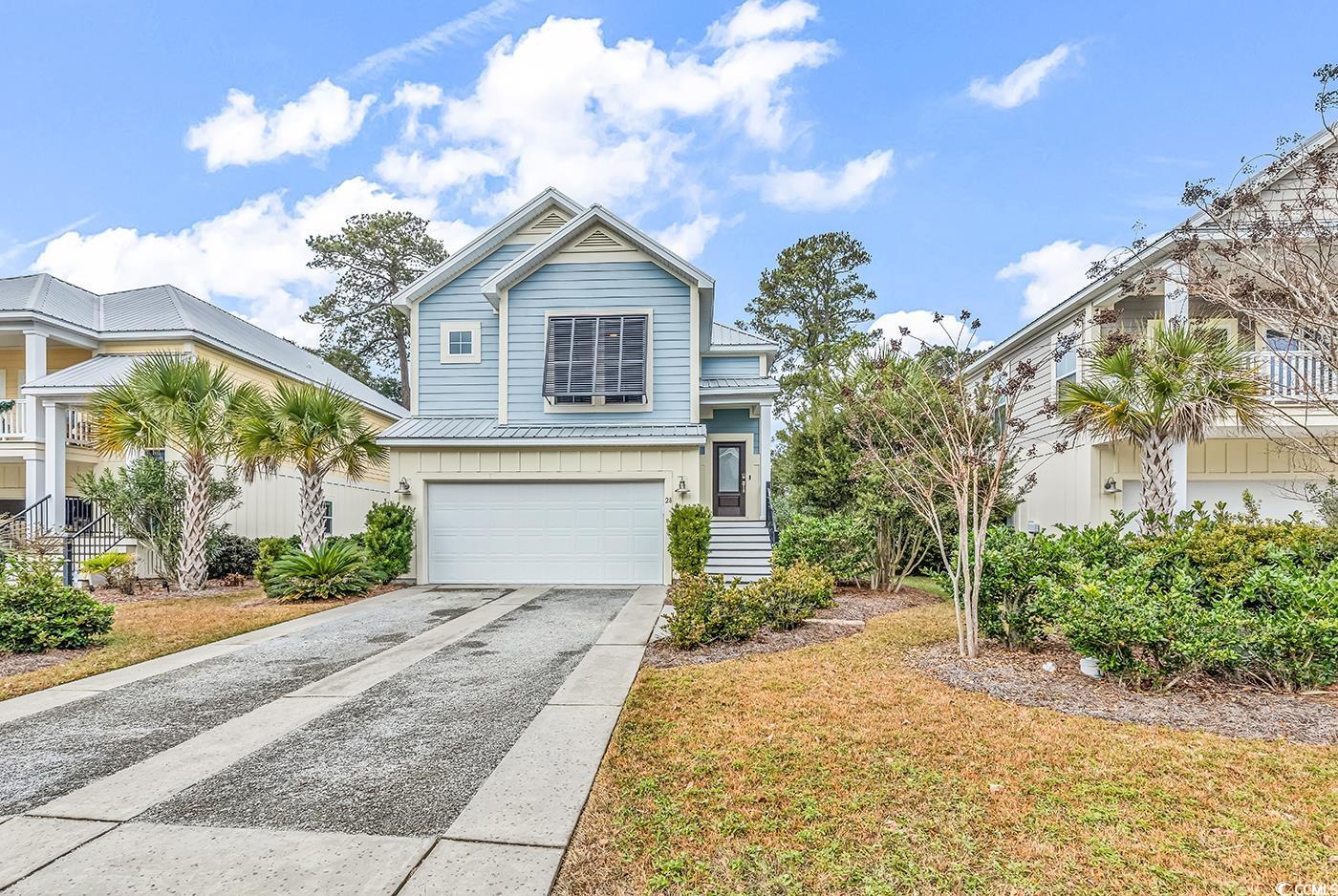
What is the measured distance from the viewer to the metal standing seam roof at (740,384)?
14930mm

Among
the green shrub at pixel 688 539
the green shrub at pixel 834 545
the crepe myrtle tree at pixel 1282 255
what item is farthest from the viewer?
the green shrub at pixel 688 539

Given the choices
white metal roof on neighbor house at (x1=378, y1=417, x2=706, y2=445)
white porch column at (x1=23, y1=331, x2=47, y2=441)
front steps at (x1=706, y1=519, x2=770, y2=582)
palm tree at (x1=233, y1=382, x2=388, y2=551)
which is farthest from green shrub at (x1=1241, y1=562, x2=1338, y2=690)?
white porch column at (x1=23, y1=331, x2=47, y2=441)

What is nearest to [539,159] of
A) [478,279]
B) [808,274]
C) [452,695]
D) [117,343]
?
[478,279]

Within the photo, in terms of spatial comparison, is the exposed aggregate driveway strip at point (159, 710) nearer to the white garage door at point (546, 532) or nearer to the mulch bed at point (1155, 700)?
the white garage door at point (546, 532)

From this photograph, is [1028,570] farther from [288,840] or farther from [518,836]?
[288,840]

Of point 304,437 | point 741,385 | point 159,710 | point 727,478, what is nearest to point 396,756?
point 159,710

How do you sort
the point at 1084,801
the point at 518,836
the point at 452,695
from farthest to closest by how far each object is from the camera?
the point at 452,695
the point at 1084,801
the point at 518,836

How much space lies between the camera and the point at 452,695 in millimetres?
5262

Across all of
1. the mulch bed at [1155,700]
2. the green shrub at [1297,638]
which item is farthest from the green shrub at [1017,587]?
the green shrub at [1297,638]

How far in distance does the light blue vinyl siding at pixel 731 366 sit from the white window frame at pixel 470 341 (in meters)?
5.63

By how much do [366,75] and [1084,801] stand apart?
1833 centimetres

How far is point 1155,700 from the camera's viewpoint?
477 cm

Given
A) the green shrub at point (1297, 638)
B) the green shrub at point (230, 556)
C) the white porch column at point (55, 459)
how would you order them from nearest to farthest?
1. the green shrub at point (1297, 638)
2. the green shrub at point (230, 556)
3. the white porch column at point (55, 459)

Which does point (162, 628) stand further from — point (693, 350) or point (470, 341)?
point (693, 350)
